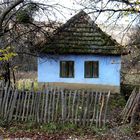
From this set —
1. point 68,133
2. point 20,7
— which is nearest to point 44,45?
point 20,7

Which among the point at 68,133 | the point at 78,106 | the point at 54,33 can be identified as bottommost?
the point at 68,133

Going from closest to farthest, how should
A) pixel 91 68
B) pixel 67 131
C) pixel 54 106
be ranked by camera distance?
pixel 67 131, pixel 54 106, pixel 91 68

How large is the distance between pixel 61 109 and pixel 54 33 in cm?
803

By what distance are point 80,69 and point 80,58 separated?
652 mm

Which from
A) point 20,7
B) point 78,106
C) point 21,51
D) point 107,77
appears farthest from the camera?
point 107,77

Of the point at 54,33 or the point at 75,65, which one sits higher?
the point at 54,33

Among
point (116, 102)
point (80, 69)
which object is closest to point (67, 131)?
point (116, 102)

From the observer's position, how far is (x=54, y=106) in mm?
10953

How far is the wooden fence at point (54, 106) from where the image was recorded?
10.7 metres

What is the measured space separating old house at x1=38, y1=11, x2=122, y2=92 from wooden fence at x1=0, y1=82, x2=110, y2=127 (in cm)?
791

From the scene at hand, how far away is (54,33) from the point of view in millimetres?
18391

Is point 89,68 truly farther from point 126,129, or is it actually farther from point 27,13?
point 126,129

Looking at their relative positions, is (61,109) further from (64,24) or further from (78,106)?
(64,24)

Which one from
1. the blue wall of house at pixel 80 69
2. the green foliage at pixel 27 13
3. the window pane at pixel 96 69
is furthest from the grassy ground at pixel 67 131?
the window pane at pixel 96 69
